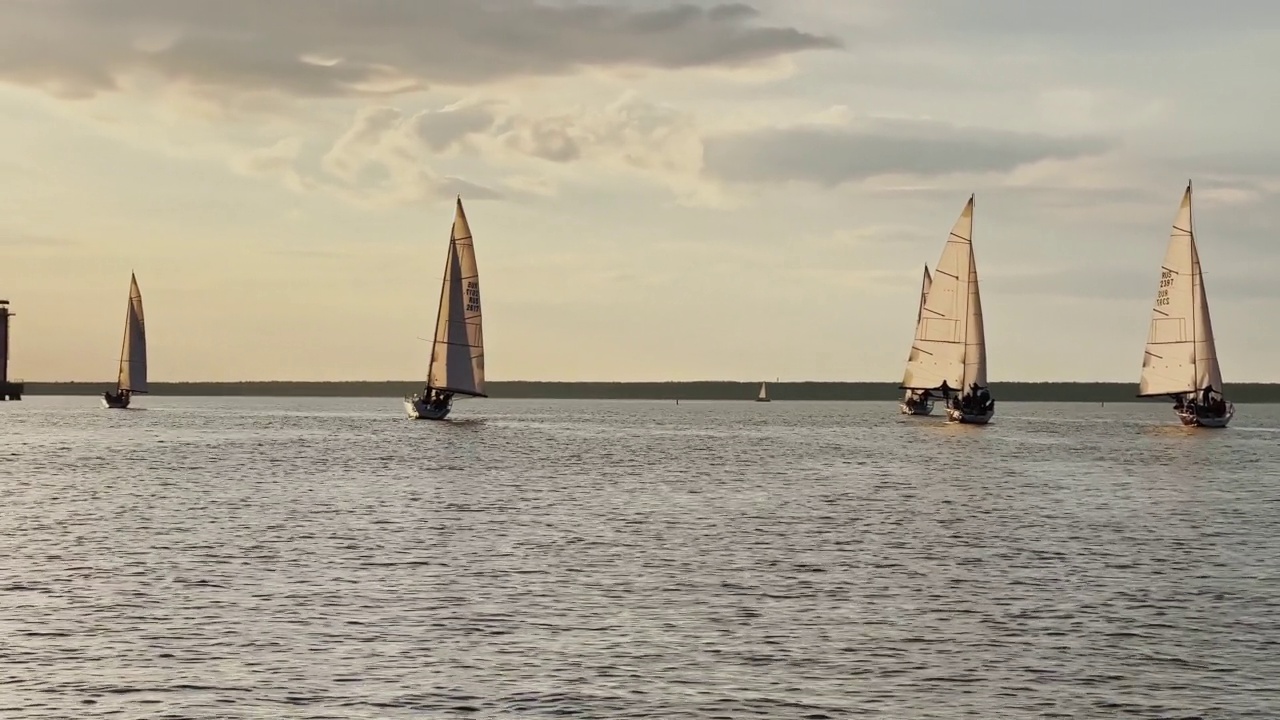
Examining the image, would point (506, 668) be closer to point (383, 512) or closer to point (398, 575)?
point (398, 575)

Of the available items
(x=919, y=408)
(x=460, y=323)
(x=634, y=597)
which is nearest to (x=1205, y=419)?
(x=919, y=408)

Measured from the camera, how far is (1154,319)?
409ft

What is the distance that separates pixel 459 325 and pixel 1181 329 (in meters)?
55.1

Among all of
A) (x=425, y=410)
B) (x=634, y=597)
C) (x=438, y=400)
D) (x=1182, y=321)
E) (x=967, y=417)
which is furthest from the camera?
(x=967, y=417)

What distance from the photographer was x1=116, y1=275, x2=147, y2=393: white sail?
183 metres

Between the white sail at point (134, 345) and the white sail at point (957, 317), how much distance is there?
296 feet

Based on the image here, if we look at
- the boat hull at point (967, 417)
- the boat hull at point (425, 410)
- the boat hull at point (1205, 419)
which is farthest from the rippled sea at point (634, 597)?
the boat hull at point (967, 417)

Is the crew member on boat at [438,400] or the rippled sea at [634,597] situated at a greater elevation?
the crew member on boat at [438,400]

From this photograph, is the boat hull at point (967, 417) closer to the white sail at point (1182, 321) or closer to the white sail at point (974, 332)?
the white sail at point (974, 332)

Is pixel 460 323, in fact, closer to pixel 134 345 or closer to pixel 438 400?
pixel 438 400

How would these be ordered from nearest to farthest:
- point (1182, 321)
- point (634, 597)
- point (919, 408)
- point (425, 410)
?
point (634, 597) → point (1182, 321) → point (425, 410) → point (919, 408)

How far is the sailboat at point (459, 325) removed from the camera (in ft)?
404

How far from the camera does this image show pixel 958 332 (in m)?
140

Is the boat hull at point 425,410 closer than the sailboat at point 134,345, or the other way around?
the boat hull at point 425,410
